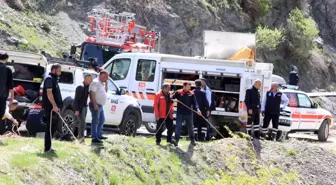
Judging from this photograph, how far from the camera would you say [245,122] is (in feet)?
66.6

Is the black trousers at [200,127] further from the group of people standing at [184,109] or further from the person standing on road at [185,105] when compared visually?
the person standing on road at [185,105]

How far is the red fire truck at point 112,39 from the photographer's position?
25.3 m

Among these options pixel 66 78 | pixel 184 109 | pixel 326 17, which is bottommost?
pixel 184 109

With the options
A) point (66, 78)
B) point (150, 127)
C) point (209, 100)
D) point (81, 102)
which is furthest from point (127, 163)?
point (150, 127)

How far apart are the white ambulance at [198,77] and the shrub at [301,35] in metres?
27.9

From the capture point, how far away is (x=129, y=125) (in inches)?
728

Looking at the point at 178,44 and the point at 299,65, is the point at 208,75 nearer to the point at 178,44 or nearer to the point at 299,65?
the point at 178,44

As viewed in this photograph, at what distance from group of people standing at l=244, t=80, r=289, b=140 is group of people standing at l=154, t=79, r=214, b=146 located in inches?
44.2

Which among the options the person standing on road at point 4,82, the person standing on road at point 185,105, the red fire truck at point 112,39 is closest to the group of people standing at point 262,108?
the person standing on road at point 185,105

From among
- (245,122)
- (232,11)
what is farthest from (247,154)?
(232,11)

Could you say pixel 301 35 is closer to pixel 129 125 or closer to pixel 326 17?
pixel 326 17

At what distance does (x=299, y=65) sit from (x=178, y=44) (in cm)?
1236

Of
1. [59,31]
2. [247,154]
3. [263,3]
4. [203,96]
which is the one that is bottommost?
[247,154]

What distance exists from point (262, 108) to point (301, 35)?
29.2 m
